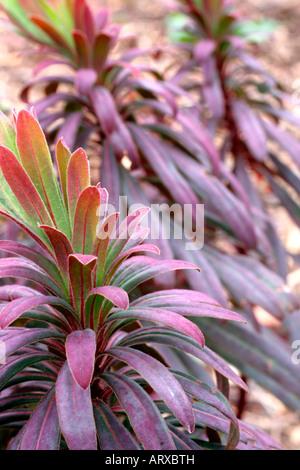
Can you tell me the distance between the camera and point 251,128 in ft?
4.35

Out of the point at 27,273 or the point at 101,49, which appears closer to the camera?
the point at 27,273

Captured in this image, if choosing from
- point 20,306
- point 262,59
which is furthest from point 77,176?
point 262,59

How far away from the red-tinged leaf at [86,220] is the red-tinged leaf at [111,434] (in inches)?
7.4

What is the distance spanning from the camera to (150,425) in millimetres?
522

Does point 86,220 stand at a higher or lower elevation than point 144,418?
higher

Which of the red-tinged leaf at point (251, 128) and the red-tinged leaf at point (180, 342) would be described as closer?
the red-tinged leaf at point (180, 342)

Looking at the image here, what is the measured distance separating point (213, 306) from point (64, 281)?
0.17 meters

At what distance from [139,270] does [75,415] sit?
0.60 feet

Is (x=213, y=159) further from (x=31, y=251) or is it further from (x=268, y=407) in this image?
(x=268, y=407)

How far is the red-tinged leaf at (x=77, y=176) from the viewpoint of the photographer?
21.2 inches

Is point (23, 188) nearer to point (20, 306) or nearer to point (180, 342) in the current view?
point (20, 306)

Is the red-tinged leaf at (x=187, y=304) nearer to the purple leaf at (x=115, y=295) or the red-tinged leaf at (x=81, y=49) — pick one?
the purple leaf at (x=115, y=295)

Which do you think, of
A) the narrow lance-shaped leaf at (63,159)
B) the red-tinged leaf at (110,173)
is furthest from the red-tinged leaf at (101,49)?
the narrow lance-shaped leaf at (63,159)

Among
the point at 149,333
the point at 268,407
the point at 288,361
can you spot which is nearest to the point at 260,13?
the point at 268,407
